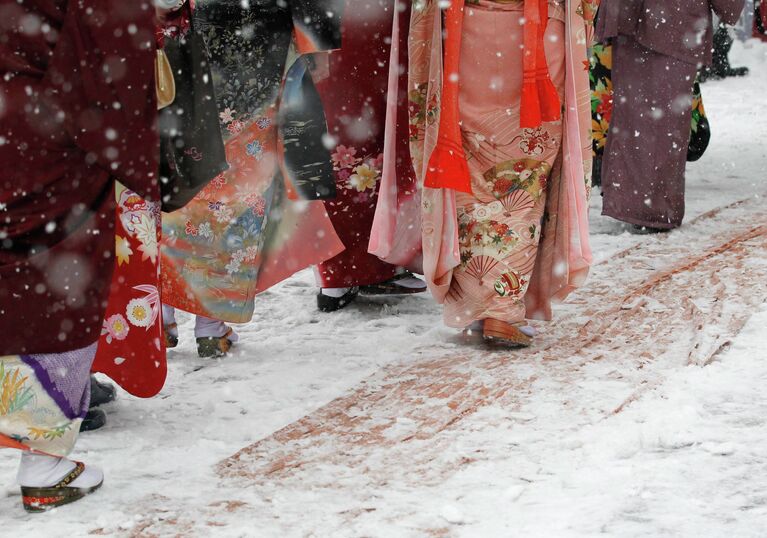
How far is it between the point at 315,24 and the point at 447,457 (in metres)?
1.64

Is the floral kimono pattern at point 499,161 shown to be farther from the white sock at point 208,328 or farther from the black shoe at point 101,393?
the black shoe at point 101,393

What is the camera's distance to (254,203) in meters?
3.59

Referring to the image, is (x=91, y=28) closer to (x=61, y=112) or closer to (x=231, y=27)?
(x=61, y=112)

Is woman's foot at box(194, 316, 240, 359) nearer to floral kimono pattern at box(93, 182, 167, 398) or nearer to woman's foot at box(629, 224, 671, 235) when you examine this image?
floral kimono pattern at box(93, 182, 167, 398)

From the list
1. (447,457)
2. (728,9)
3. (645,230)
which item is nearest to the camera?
(447,457)

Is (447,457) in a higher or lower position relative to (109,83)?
lower

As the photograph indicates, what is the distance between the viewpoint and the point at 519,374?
3307 millimetres

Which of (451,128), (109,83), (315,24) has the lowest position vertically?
(451,128)

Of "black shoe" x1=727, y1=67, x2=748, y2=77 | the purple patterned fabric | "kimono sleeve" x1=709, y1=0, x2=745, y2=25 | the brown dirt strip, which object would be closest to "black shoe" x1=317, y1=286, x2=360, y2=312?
the brown dirt strip

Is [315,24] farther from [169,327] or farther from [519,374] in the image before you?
[519,374]

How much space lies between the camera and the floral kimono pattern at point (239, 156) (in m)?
3.49

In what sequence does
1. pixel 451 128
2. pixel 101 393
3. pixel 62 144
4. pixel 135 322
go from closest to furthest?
pixel 62 144 → pixel 135 322 → pixel 101 393 → pixel 451 128

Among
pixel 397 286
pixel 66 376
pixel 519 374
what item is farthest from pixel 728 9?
pixel 66 376

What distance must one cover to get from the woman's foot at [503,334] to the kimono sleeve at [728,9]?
2.37m
